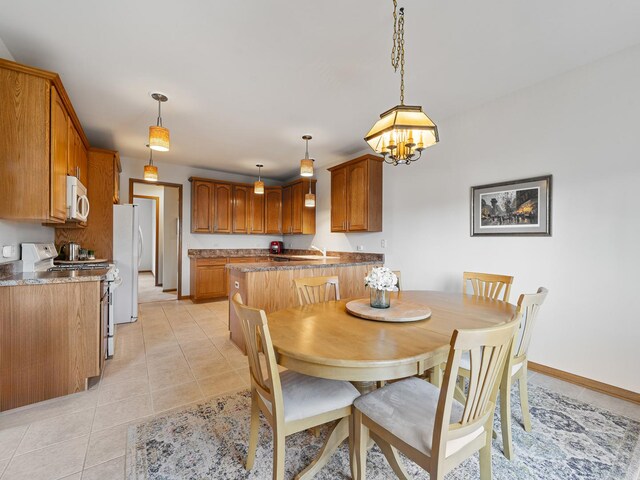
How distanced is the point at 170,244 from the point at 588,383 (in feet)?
23.1

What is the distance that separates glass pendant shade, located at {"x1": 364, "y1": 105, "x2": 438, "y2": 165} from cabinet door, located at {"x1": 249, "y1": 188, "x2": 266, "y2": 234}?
4.55m

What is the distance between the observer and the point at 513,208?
2.79 meters

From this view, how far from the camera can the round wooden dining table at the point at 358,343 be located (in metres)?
1.16

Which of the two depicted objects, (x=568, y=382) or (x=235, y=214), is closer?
(x=568, y=382)

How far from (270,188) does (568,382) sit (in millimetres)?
5551

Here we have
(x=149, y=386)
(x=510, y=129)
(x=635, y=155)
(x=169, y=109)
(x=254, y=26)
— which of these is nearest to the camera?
(x=254, y=26)

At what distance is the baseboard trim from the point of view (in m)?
2.16

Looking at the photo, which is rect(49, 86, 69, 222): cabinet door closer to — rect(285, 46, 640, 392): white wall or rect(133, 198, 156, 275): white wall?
rect(285, 46, 640, 392): white wall

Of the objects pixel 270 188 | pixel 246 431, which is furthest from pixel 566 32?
pixel 270 188

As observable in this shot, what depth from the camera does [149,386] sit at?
236 cm

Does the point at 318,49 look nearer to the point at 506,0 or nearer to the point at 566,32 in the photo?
the point at 506,0

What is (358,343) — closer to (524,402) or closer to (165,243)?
(524,402)

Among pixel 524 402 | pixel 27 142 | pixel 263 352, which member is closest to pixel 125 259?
pixel 27 142

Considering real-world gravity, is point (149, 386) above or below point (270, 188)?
below
